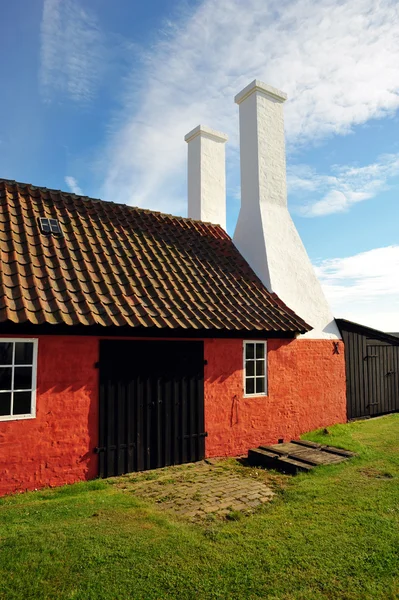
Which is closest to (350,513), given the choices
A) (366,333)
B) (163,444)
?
(163,444)

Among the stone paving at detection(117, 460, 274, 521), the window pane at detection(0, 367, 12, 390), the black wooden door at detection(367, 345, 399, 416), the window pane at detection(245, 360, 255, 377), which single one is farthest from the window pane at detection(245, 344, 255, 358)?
the black wooden door at detection(367, 345, 399, 416)

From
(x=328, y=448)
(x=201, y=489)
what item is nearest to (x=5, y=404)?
(x=201, y=489)

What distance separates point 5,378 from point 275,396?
586 centimetres

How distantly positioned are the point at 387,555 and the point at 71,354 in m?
5.18

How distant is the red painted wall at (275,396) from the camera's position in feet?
28.3

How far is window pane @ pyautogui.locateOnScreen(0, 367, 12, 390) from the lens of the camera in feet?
21.1

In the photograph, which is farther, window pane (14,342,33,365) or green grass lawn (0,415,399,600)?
window pane (14,342,33,365)

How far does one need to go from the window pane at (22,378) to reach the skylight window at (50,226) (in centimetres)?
302

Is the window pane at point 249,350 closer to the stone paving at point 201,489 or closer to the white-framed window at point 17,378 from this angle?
the stone paving at point 201,489

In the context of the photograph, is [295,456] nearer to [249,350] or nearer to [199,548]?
[249,350]

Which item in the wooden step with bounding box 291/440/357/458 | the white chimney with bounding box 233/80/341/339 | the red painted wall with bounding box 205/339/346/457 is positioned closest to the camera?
the wooden step with bounding box 291/440/357/458

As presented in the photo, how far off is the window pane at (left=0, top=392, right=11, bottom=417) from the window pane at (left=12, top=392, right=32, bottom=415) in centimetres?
9

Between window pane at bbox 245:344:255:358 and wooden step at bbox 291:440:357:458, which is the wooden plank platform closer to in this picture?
wooden step at bbox 291:440:357:458

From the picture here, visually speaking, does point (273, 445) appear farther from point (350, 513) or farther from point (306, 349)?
point (350, 513)
